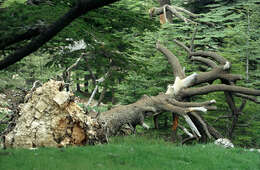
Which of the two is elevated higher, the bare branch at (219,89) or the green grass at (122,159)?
the bare branch at (219,89)

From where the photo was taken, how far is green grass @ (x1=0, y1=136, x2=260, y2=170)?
6.54 metres

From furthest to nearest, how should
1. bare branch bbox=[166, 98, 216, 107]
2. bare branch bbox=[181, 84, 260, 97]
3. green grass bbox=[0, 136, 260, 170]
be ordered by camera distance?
bare branch bbox=[181, 84, 260, 97] → bare branch bbox=[166, 98, 216, 107] → green grass bbox=[0, 136, 260, 170]

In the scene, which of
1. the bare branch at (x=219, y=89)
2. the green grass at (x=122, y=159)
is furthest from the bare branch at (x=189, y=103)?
the green grass at (x=122, y=159)

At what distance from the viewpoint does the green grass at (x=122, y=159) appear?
257 inches

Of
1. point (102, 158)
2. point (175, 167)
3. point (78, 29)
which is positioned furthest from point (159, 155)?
point (78, 29)

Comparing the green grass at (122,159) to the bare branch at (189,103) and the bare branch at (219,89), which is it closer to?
the bare branch at (189,103)

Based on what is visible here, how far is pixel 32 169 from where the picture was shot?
6055 mm

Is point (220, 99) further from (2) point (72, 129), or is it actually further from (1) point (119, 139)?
(2) point (72, 129)

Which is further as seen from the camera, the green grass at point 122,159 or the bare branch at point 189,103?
the bare branch at point 189,103

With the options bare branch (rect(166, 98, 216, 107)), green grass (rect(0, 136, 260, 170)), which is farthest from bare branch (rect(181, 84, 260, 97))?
green grass (rect(0, 136, 260, 170))

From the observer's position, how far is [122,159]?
7430mm

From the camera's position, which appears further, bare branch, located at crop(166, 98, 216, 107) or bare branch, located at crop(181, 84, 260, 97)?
bare branch, located at crop(181, 84, 260, 97)

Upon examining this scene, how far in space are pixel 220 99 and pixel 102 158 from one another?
9.56 metres

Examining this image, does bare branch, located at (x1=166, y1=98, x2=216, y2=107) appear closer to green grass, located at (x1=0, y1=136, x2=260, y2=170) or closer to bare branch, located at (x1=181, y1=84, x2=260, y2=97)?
bare branch, located at (x1=181, y1=84, x2=260, y2=97)
